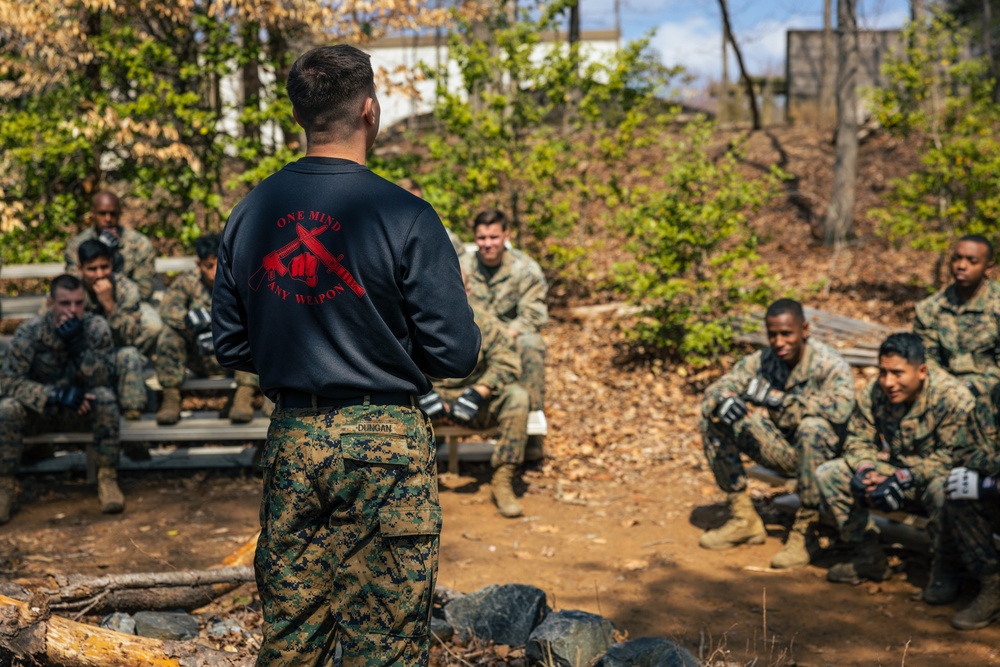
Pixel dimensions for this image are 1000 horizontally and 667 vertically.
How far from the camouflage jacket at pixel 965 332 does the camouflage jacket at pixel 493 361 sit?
2919mm

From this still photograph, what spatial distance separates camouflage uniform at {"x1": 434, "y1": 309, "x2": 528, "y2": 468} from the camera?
21.4ft

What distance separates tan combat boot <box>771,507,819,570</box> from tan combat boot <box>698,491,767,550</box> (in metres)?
0.27

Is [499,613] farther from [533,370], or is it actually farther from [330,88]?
[533,370]

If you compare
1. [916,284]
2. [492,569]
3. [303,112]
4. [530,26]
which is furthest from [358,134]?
[916,284]

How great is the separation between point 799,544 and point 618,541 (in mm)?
1113

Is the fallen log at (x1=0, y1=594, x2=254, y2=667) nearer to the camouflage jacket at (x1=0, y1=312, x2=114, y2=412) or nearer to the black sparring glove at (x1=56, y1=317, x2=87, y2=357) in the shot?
the camouflage jacket at (x1=0, y1=312, x2=114, y2=412)

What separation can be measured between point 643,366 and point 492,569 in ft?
13.9

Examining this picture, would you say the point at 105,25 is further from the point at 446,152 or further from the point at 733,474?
the point at 733,474

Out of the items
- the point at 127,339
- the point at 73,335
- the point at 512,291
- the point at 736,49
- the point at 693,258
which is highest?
the point at 736,49

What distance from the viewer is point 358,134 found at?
256cm

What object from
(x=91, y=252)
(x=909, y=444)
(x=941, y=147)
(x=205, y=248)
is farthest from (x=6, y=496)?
(x=941, y=147)

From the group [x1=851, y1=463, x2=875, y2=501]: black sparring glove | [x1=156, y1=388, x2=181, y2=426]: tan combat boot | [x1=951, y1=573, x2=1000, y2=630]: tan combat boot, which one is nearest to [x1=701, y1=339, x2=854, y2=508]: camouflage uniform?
[x1=851, y1=463, x2=875, y2=501]: black sparring glove

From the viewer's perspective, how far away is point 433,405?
6430 millimetres

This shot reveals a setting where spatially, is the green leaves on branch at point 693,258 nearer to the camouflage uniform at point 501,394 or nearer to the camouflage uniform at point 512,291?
the camouflage uniform at point 512,291
